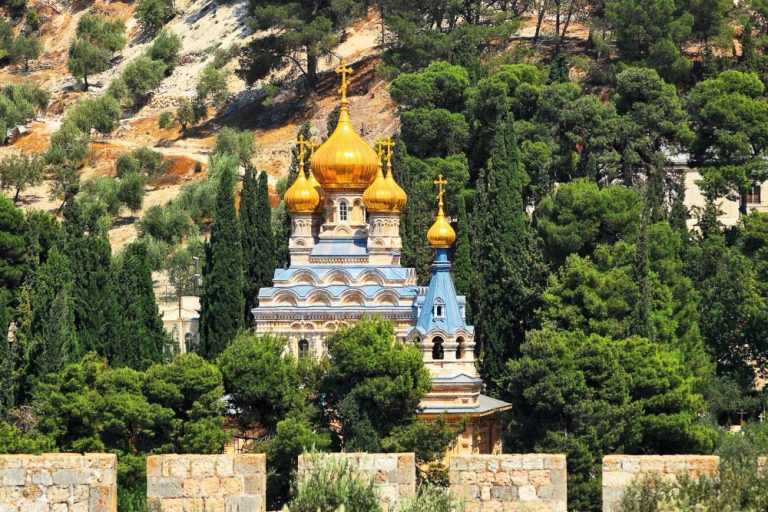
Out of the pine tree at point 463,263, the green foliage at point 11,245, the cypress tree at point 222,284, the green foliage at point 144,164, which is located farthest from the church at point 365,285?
the green foliage at point 144,164

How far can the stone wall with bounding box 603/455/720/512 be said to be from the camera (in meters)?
22.0

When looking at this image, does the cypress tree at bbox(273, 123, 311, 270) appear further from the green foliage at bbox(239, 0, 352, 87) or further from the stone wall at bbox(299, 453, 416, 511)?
the stone wall at bbox(299, 453, 416, 511)

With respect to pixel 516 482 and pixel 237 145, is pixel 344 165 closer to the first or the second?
pixel 237 145

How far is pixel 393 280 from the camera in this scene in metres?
64.5

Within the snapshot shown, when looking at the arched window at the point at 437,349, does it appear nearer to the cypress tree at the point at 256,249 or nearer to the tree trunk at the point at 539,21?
the cypress tree at the point at 256,249

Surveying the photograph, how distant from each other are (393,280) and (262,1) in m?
46.6

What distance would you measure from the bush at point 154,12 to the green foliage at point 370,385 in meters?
75.1

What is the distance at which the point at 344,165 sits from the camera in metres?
67.0

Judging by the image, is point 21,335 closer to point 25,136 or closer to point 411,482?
point 411,482

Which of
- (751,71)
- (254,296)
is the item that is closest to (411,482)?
(254,296)

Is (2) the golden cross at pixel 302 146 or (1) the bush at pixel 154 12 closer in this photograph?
(2) the golden cross at pixel 302 146

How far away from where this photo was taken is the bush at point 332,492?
21.2m

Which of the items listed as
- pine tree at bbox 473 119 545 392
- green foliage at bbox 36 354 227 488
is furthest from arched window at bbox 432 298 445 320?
green foliage at bbox 36 354 227 488

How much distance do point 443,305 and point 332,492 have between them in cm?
3923
